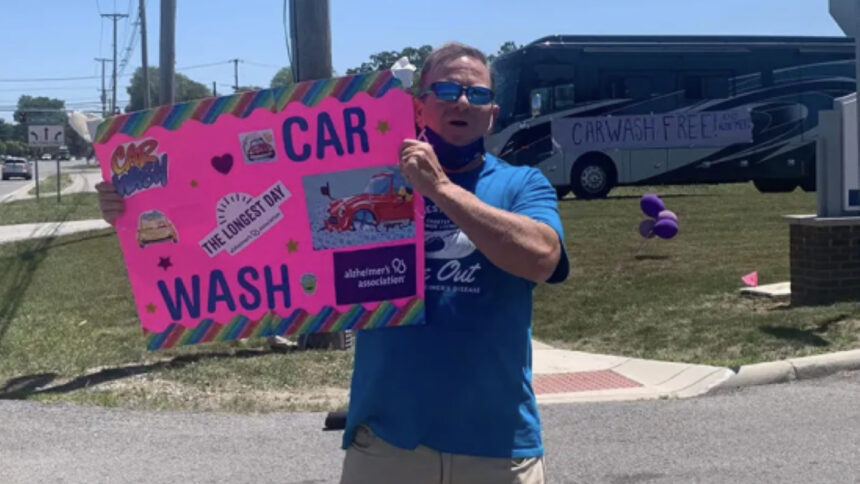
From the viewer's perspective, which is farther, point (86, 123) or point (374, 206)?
point (86, 123)

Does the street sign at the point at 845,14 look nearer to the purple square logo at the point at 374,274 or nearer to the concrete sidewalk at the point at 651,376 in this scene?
the concrete sidewalk at the point at 651,376

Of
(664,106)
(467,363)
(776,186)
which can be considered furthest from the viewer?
(776,186)

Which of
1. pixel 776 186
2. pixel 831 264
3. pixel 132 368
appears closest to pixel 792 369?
pixel 831 264

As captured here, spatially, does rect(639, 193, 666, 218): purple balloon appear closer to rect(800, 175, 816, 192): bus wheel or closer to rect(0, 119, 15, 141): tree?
rect(800, 175, 816, 192): bus wheel

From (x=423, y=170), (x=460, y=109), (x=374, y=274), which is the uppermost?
(x=460, y=109)

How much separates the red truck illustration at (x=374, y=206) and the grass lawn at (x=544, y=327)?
467 cm

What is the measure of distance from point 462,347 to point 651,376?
6.18m

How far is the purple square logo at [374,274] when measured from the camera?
9.73 ft

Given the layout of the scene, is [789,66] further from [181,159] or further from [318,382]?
[181,159]

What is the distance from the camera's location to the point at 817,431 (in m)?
6.74

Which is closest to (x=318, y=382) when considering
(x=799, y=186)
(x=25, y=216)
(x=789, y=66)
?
(x=789, y=66)

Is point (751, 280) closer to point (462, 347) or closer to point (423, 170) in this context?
point (462, 347)

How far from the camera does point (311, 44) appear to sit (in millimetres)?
9625

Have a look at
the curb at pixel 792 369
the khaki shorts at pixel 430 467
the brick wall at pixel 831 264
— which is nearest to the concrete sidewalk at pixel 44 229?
the brick wall at pixel 831 264
